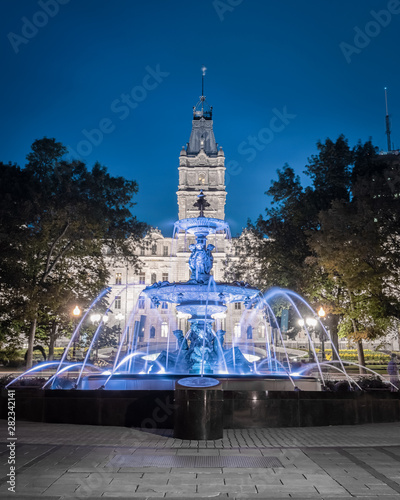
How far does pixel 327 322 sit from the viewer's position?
30.6 metres

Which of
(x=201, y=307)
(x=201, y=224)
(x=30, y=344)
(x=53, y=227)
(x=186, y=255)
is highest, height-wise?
(x=186, y=255)

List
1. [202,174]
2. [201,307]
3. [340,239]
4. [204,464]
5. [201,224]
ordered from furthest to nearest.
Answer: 1. [202,174]
2. [340,239]
3. [201,224]
4. [201,307]
5. [204,464]

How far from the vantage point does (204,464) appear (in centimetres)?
658

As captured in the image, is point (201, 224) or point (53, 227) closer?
point (201, 224)

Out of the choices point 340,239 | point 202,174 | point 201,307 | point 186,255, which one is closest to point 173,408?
point 201,307

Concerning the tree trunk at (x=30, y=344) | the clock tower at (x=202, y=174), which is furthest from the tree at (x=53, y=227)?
the clock tower at (x=202, y=174)

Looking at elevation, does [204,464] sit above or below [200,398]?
below

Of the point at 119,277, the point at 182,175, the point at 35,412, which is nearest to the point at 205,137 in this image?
the point at 182,175

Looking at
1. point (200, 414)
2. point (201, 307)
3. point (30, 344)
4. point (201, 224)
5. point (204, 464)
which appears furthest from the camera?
point (30, 344)

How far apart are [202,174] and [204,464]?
79.3 metres

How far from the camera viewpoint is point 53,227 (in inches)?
1008

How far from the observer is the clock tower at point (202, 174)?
81.1m

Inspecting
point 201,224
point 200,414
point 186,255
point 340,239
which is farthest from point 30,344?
point 186,255

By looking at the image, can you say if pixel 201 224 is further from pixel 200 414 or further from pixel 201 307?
pixel 200 414
